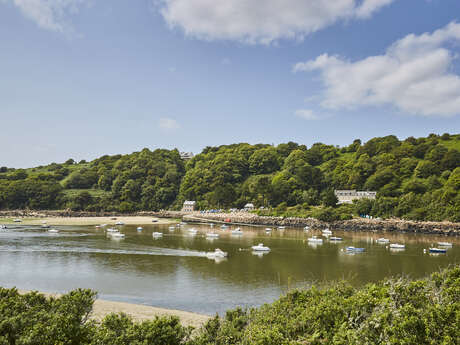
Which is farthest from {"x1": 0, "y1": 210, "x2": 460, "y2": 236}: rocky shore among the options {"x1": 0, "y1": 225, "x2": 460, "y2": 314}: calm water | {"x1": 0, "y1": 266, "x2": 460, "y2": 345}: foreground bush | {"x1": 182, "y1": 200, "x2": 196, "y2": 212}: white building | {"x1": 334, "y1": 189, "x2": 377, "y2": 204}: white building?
{"x1": 0, "y1": 266, "x2": 460, "y2": 345}: foreground bush

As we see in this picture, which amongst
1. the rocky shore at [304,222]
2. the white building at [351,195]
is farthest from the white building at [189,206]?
the white building at [351,195]

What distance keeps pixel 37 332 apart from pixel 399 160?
97.2m

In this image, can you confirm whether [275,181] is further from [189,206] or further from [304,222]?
[304,222]

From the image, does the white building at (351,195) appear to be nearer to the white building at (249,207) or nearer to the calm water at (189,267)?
the white building at (249,207)

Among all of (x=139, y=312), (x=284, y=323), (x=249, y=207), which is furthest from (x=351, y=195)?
(x=284, y=323)

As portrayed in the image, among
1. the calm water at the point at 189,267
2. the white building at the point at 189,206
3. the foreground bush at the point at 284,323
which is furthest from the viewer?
the white building at the point at 189,206

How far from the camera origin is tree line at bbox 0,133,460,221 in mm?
71375

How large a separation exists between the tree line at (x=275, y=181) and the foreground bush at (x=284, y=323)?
59614 millimetres

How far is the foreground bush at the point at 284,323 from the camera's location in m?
7.58

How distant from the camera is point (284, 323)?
950 cm

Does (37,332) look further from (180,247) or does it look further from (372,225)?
(372,225)

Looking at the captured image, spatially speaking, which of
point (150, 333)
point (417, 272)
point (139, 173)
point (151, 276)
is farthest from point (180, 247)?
point (139, 173)

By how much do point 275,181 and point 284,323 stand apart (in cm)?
8851

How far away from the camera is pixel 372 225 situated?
63.0 meters
